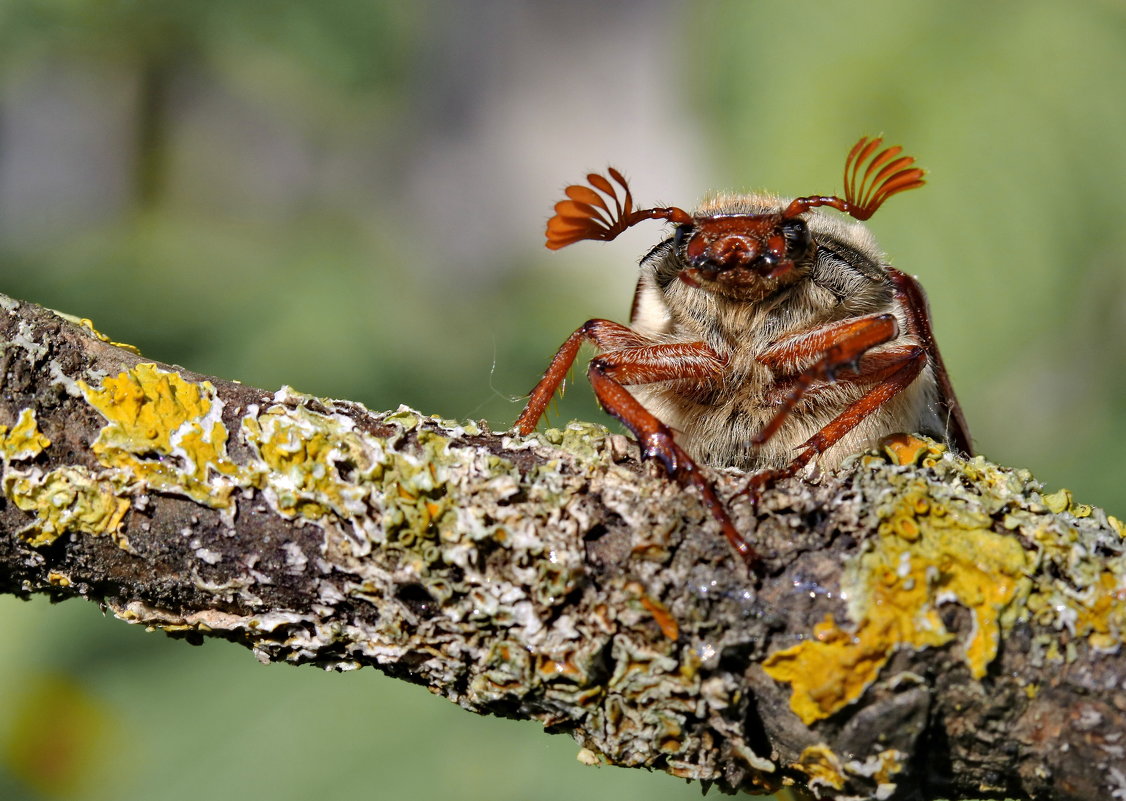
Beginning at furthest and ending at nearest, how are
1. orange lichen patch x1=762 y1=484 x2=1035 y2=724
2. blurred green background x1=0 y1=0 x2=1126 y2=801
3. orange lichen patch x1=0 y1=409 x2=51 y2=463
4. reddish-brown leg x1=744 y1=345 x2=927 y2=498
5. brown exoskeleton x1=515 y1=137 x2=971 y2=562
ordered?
blurred green background x1=0 y1=0 x2=1126 y2=801
brown exoskeleton x1=515 y1=137 x2=971 y2=562
reddish-brown leg x1=744 y1=345 x2=927 y2=498
orange lichen patch x1=0 y1=409 x2=51 y2=463
orange lichen patch x1=762 y1=484 x2=1035 y2=724

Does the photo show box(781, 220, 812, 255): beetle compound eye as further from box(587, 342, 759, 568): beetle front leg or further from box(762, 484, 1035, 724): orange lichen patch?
box(762, 484, 1035, 724): orange lichen patch

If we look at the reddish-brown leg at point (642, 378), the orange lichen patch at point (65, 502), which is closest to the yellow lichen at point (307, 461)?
the orange lichen patch at point (65, 502)

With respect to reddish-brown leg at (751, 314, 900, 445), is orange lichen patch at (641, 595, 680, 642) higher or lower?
lower

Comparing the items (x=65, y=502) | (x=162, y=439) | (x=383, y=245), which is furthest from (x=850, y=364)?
(x=383, y=245)

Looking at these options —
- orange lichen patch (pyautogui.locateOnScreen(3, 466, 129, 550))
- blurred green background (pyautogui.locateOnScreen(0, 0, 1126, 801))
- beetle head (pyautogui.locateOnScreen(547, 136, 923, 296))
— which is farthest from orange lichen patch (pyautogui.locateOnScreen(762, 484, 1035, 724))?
blurred green background (pyautogui.locateOnScreen(0, 0, 1126, 801))

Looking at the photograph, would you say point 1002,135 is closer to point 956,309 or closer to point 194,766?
point 956,309

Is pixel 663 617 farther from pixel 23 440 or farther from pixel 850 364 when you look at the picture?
pixel 23 440

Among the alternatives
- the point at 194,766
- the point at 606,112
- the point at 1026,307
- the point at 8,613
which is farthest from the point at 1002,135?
the point at 606,112
